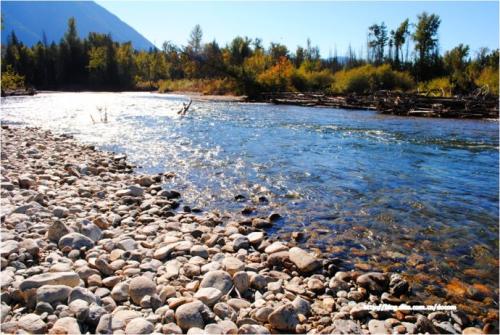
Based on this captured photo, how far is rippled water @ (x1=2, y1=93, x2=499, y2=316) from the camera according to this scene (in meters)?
5.86

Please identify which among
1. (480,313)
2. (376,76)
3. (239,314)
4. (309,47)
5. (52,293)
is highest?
(309,47)

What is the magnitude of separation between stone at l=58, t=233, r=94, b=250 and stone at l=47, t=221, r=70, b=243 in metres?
0.14

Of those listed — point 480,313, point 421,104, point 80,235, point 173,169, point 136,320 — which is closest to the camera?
point 136,320

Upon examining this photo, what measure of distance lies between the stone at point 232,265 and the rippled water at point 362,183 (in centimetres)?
167

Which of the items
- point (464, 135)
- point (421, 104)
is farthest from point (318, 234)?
point (421, 104)

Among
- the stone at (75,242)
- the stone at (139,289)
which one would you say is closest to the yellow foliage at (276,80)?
the stone at (75,242)

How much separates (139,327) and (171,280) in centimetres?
111

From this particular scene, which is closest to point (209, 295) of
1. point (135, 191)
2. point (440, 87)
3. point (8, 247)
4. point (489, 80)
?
point (8, 247)

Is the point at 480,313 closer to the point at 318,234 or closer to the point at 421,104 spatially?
the point at 318,234

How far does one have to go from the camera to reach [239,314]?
387 centimetres

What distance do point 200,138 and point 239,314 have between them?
13.9m

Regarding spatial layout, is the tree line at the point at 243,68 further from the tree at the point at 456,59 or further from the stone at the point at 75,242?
the stone at the point at 75,242

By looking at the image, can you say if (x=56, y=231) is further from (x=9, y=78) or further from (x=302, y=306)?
(x=9, y=78)

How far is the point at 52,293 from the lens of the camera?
11.9 ft
